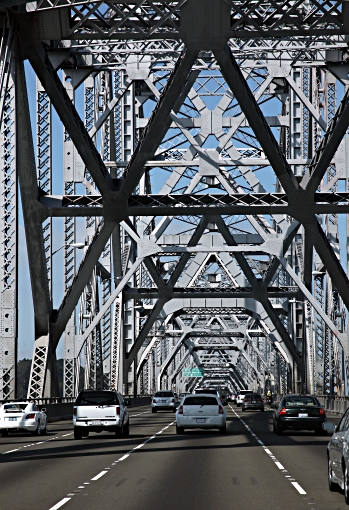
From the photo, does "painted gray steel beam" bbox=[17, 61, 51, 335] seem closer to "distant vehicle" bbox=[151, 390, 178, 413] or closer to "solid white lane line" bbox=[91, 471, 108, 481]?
"solid white lane line" bbox=[91, 471, 108, 481]

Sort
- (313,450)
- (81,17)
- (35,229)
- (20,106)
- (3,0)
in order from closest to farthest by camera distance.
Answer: (313,450) < (3,0) < (81,17) < (20,106) < (35,229)

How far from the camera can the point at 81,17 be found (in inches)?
1201

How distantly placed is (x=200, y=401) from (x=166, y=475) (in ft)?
55.0

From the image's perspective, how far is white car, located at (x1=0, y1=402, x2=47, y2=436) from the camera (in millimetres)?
32875

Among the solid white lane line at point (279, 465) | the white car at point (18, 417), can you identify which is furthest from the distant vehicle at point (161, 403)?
the solid white lane line at point (279, 465)

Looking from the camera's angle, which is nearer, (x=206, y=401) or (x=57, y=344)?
(x=206, y=401)

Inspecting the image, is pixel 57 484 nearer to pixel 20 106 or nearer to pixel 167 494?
pixel 167 494

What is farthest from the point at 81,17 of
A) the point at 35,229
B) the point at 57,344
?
the point at 57,344

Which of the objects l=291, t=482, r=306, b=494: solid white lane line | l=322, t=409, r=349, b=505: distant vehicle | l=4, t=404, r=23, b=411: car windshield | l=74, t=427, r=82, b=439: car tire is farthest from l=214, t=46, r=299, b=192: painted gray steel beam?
l=322, t=409, r=349, b=505: distant vehicle

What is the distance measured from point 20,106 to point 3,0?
10360 millimetres

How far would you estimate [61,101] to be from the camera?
35844 millimetres

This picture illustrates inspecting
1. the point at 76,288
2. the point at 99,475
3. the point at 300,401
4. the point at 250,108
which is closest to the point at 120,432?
the point at 300,401

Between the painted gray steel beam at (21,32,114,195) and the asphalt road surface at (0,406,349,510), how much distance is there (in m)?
12.2

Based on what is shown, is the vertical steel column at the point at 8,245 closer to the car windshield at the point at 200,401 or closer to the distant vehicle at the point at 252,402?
the car windshield at the point at 200,401
